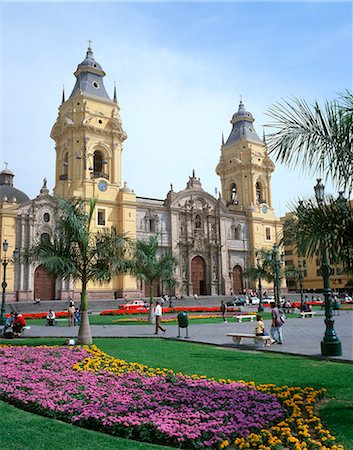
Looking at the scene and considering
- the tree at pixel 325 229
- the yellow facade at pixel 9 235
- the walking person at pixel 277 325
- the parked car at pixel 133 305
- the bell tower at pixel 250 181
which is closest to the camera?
the tree at pixel 325 229

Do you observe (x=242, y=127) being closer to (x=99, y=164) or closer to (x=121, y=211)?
(x=99, y=164)

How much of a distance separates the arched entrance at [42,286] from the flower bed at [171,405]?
1222 inches

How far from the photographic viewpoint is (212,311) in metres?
33.8

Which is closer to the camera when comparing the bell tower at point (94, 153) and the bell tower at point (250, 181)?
the bell tower at point (94, 153)

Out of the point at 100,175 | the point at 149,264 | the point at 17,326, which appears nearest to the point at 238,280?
the point at 100,175

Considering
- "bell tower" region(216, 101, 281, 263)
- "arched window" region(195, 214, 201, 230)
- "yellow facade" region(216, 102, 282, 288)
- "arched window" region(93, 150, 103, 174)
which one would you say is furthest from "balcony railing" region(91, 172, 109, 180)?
"yellow facade" region(216, 102, 282, 288)

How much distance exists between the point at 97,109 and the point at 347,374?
41.6 m

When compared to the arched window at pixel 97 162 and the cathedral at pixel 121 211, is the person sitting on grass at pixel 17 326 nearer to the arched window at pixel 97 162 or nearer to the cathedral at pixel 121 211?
the cathedral at pixel 121 211

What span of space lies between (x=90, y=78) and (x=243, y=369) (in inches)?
1718

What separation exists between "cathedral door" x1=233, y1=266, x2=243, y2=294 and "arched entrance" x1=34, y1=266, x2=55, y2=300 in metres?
23.1

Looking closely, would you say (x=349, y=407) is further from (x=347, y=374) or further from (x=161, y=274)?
(x=161, y=274)

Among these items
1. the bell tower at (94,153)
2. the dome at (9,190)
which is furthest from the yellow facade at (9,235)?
the bell tower at (94,153)

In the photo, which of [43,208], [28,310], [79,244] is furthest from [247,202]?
[79,244]

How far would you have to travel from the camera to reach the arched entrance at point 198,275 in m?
49.8
